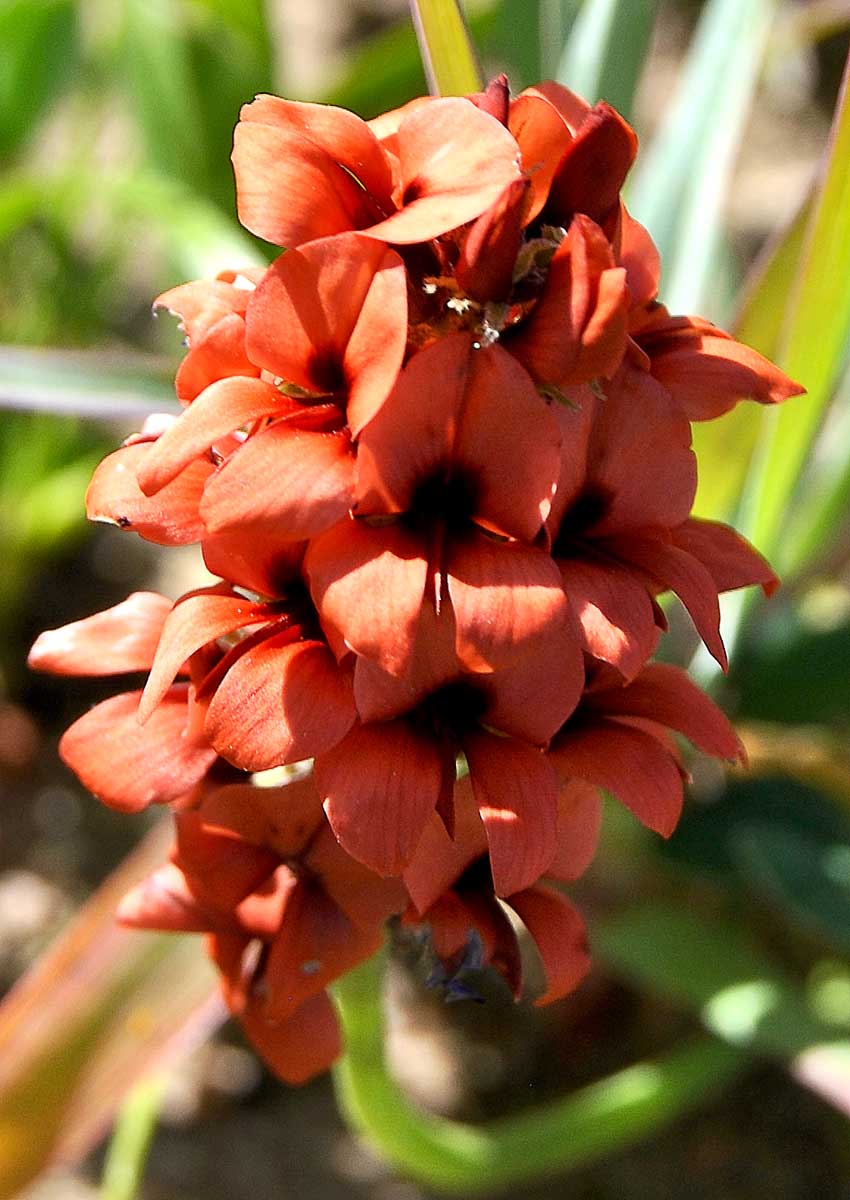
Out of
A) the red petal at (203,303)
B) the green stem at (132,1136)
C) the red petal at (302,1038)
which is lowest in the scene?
the green stem at (132,1136)

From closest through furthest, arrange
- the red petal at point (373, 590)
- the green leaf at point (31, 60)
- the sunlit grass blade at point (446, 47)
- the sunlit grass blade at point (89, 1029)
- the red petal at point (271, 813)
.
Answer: the red petal at point (373, 590)
the red petal at point (271, 813)
the sunlit grass blade at point (446, 47)
the sunlit grass blade at point (89, 1029)
the green leaf at point (31, 60)

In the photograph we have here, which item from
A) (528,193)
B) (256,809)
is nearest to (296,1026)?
(256,809)

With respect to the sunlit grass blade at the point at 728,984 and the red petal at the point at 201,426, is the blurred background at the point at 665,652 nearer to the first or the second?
the sunlit grass blade at the point at 728,984

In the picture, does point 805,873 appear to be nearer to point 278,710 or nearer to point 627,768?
point 627,768

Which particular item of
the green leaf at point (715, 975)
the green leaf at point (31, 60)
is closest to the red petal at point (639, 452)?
the green leaf at point (715, 975)

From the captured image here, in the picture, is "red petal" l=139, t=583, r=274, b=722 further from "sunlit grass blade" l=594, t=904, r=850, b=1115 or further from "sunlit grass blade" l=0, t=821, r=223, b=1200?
"sunlit grass blade" l=594, t=904, r=850, b=1115

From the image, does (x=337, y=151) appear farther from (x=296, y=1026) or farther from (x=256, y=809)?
(x=296, y=1026)

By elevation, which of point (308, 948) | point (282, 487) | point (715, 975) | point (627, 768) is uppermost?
point (282, 487)

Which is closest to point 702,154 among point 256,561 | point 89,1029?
point 256,561
